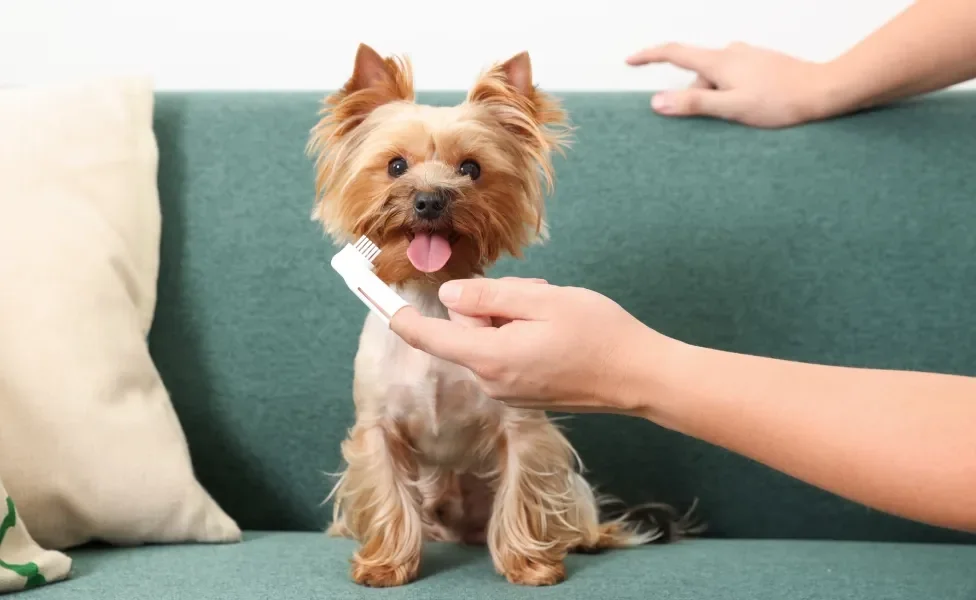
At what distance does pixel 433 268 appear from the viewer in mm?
1166

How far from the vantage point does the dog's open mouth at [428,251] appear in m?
1.17

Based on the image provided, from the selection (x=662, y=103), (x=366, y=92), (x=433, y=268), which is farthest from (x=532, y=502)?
(x=662, y=103)

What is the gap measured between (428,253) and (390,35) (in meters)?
0.77

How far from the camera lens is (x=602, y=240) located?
5.17 ft

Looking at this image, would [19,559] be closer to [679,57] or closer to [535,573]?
[535,573]

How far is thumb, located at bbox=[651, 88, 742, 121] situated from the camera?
1.55m

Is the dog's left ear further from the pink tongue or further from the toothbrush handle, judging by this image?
the toothbrush handle

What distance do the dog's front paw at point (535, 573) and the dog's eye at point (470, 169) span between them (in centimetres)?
52

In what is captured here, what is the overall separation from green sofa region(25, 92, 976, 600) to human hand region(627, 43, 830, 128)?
3cm

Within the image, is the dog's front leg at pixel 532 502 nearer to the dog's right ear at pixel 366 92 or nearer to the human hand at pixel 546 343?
the human hand at pixel 546 343

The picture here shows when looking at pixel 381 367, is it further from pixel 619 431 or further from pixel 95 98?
pixel 95 98

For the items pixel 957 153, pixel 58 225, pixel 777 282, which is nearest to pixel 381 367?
pixel 58 225

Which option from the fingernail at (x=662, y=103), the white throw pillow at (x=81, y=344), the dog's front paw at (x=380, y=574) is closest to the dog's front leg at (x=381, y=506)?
the dog's front paw at (x=380, y=574)

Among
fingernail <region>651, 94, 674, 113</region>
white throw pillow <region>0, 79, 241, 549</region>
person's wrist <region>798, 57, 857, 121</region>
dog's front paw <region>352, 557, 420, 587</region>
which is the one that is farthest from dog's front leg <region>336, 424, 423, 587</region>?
person's wrist <region>798, 57, 857, 121</region>
